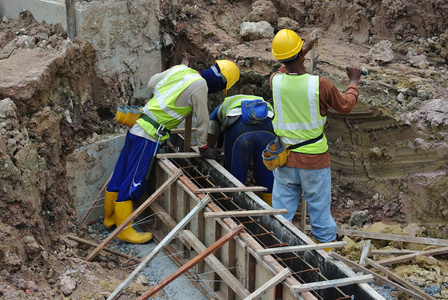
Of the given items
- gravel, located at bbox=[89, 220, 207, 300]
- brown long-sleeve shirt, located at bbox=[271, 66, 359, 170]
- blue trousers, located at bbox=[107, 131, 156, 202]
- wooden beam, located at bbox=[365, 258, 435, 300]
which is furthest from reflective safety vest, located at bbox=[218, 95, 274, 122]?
wooden beam, located at bbox=[365, 258, 435, 300]

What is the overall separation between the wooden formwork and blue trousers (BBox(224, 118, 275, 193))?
0.23 meters

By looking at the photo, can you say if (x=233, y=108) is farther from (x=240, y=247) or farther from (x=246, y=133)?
(x=240, y=247)

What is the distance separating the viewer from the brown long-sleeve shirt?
4.45 meters

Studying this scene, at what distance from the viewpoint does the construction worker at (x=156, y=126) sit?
564 centimetres

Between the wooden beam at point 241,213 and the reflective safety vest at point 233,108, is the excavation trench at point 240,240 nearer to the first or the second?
the wooden beam at point 241,213

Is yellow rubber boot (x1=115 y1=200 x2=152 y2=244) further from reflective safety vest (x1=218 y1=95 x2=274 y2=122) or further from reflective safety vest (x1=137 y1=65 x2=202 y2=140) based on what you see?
reflective safety vest (x1=218 y1=95 x2=274 y2=122)

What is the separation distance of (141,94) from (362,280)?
412 centimetres

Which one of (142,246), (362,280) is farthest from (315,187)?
(142,246)

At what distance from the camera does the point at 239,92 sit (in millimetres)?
7246

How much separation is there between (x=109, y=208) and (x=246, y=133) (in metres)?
1.72

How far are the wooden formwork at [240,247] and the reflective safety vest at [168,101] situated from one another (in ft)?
A: 1.43

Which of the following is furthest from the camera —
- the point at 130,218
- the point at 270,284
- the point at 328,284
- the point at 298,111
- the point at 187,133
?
the point at 187,133

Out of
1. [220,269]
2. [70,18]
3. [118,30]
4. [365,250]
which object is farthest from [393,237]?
[70,18]

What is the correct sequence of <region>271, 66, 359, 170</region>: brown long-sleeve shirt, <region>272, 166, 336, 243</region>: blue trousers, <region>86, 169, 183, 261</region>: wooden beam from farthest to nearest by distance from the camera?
<region>86, 169, 183, 261</region>: wooden beam → <region>272, 166, 336, 243</region>: blue trousers → <region>271, 66, 359, 170</region>: brown long-sleeve shirt
